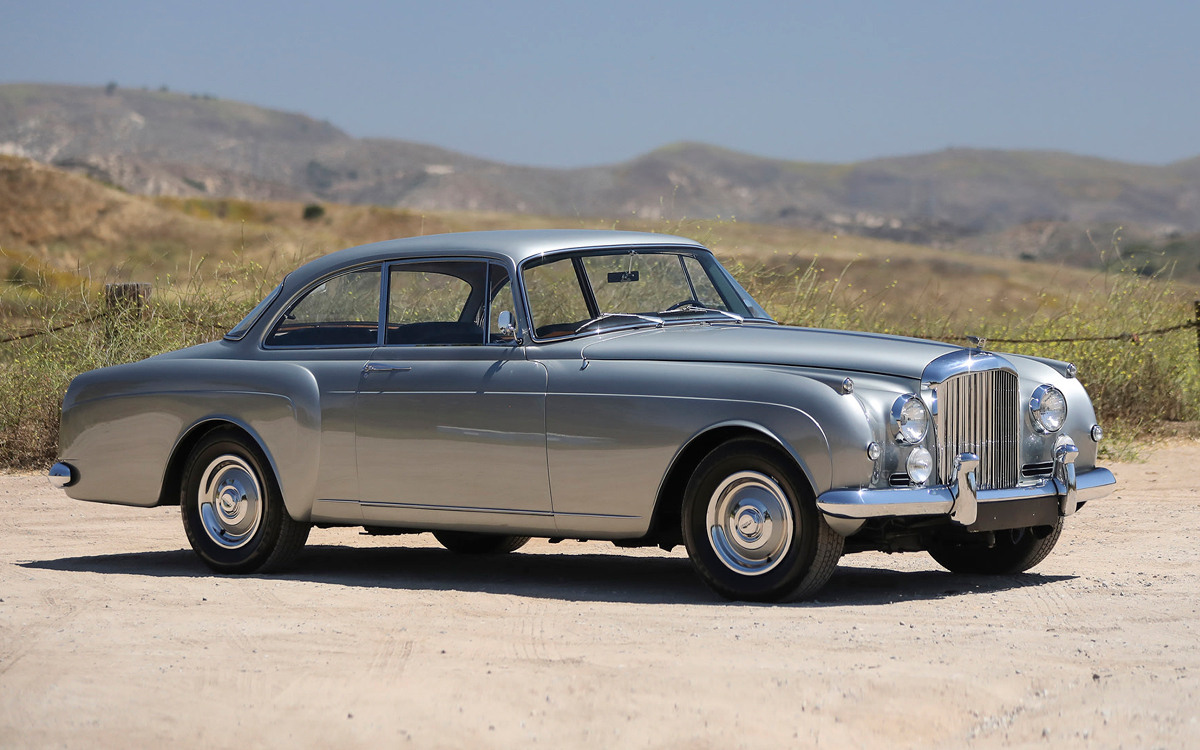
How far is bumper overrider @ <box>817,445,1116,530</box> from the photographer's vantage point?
6043 millimetres

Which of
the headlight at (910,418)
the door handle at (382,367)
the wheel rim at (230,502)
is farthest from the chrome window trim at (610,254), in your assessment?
the wheel rim at (230,502)

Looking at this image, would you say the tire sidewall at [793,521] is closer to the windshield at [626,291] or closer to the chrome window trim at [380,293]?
the windshield at [626,291]

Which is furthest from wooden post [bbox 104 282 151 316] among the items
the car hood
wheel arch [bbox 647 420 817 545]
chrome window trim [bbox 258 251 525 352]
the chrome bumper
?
wheel arch [bbox 647 420 817 545]

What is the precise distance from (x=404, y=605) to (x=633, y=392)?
1.41 meters

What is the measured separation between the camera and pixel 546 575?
782 cm

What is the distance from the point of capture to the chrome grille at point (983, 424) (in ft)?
20.9

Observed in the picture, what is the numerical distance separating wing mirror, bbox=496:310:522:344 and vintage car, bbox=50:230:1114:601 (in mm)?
16

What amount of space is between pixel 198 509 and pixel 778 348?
3.42 metres

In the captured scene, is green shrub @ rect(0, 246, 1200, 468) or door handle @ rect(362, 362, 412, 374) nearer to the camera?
door handle @ rect(362, 362, 412, 374)

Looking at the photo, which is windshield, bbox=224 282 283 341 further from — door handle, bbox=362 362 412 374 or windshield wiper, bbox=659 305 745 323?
windshield wiper, bbox=659 305 745 323

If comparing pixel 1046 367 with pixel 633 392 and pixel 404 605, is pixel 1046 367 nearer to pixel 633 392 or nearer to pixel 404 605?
pixel 633 392

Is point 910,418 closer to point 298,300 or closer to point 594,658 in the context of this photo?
point 594,658

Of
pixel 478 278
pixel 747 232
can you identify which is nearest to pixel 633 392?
pixel 478 278

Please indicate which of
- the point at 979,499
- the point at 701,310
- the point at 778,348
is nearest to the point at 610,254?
the point at 701,310
